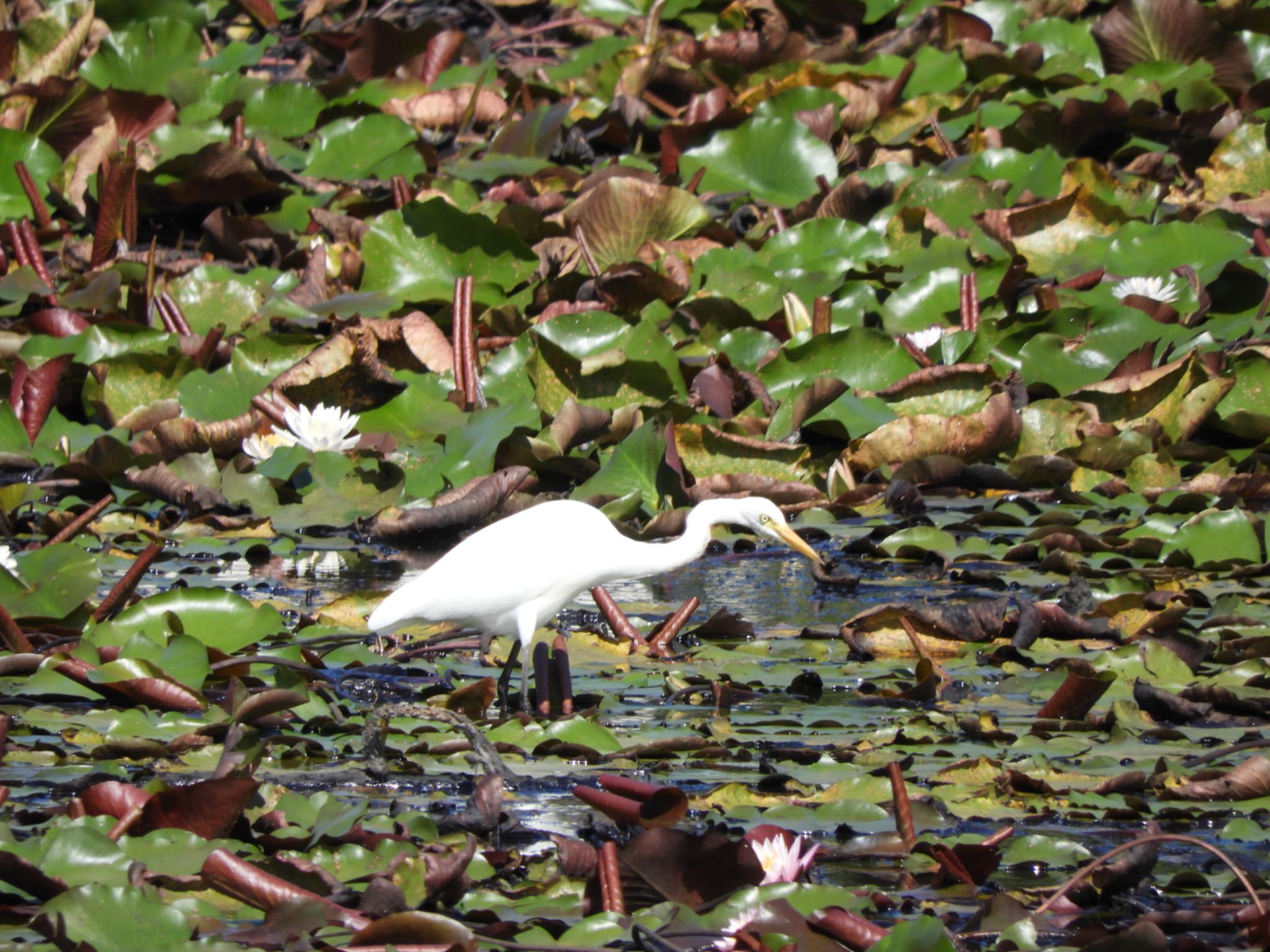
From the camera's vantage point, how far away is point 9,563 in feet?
14.4

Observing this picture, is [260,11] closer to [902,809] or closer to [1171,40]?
[1171,40]

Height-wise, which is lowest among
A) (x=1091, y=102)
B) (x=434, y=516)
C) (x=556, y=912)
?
(x=434, y=516)

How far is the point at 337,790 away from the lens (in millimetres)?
3232

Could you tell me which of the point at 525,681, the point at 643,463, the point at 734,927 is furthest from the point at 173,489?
the point at 734,927

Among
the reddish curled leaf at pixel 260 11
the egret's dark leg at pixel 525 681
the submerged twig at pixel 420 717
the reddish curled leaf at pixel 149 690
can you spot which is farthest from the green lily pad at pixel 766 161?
the submerged twig at pixel 420 717

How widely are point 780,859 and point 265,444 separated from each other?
373 cm

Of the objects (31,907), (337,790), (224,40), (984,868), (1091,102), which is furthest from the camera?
(224,40)

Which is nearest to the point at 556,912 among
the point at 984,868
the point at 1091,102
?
the point at 984,868

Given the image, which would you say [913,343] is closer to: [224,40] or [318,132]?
[318,132]

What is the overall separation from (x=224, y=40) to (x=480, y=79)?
308cm

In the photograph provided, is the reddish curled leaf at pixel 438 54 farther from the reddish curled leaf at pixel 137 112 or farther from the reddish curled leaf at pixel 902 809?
the reddish curled leaf at pixel 902 809

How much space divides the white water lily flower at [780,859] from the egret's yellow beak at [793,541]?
2.03 m

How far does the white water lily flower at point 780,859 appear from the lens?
2602mm

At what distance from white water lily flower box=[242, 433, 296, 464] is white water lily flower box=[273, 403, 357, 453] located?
0.06ft
